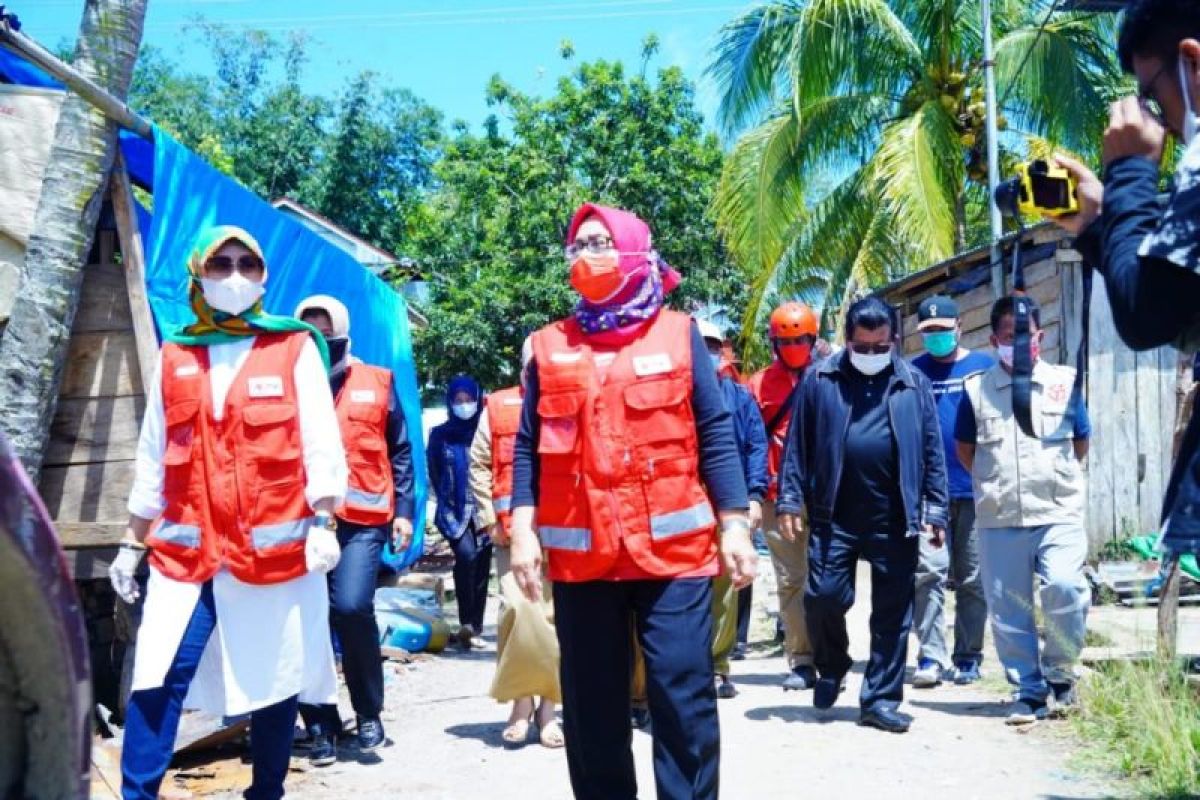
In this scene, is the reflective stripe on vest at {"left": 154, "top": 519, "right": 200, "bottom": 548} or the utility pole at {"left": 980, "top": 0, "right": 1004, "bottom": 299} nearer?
the reflective stripe on vest at {"left": 154, "top": 519, "right": 200, "bottom": 548}

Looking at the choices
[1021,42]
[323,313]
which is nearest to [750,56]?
[1021,42]

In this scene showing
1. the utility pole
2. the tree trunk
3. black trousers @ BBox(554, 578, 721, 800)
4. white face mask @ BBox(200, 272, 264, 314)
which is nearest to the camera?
black trousers @ BBox(554, 578, 721, 800)

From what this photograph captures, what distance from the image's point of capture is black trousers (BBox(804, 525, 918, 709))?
6.83m

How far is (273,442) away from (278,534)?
13.2 inches

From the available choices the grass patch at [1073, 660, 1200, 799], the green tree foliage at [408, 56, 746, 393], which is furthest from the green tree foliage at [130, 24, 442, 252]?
the grass patch at [1073, 660, 1200, 799]

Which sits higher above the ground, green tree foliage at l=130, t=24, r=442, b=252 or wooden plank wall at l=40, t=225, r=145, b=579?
green tree foliage at l=130, t=24, r=442, b=252

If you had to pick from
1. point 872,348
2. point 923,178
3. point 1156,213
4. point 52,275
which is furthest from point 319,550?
point 923,178

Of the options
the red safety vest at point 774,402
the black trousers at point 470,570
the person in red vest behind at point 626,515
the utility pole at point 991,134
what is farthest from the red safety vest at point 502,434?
the utility pole at point 991,134

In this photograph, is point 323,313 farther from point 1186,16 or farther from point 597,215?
point 1186,16

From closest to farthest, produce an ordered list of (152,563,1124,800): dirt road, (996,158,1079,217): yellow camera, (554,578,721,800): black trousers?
(996,158,1079,217): yellow camera < (554,578,721,800): black trousers < (152,563,1124,800): dirt road

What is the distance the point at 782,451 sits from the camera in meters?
8.02

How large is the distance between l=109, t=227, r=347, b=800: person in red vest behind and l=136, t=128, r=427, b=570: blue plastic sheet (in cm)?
164

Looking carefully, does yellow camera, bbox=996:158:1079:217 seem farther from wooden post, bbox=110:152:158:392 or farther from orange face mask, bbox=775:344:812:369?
Result: orange face mask, bbox=775:344:812:369

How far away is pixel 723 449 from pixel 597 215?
0.94m
